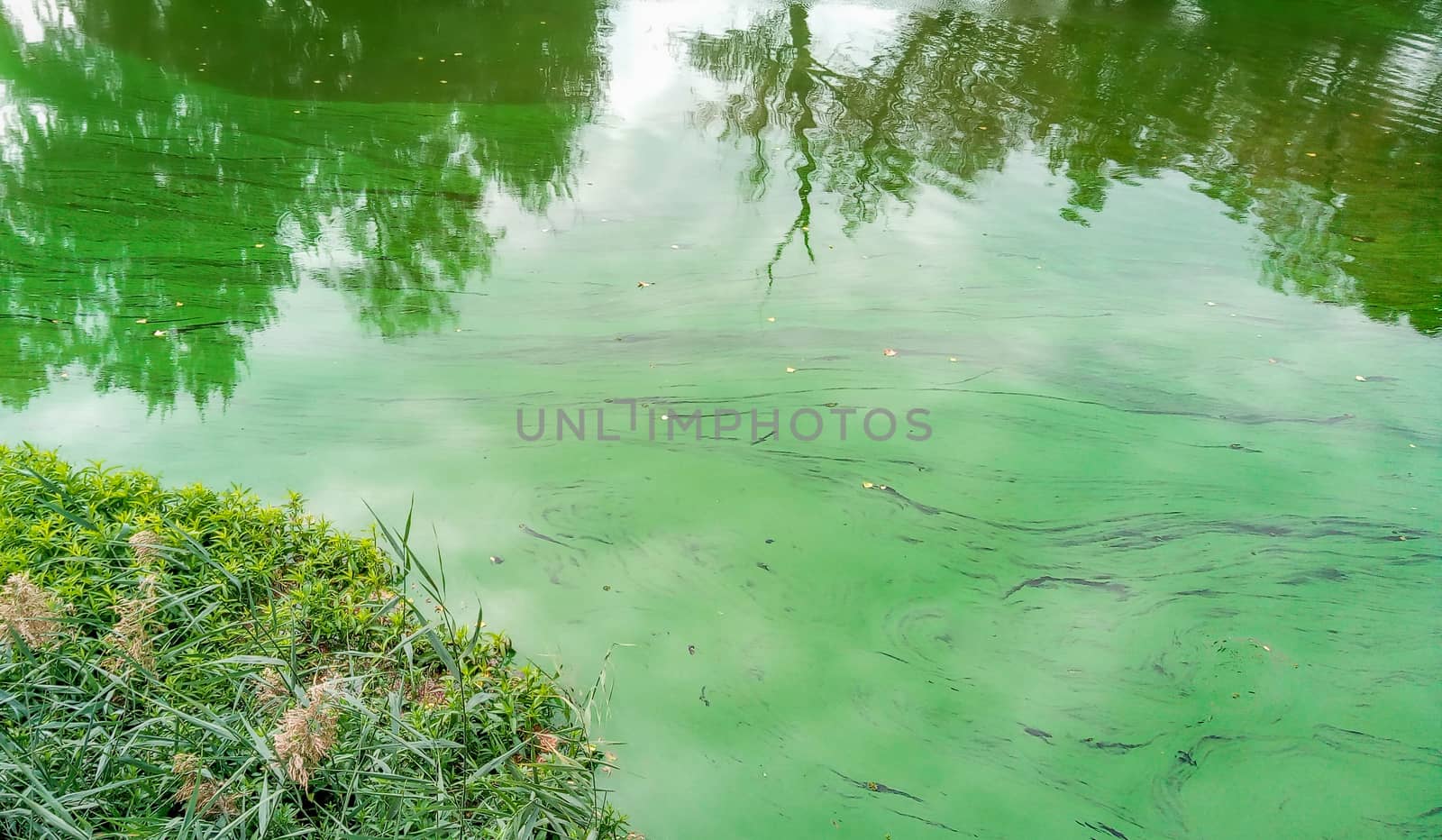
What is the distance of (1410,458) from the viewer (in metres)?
2.52

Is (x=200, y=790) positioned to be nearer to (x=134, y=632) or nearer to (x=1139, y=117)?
(x=134, y=632)

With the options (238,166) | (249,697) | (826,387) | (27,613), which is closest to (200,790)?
(249,697)

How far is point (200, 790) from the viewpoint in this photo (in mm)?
1413

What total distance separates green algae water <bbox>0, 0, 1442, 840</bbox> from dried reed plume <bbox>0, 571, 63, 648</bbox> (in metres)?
0.72

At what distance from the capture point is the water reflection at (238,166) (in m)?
2.80

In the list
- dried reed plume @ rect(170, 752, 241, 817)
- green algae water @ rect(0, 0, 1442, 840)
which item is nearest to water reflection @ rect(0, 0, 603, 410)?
green algae water @ rect(0, 0, 1442, 840)

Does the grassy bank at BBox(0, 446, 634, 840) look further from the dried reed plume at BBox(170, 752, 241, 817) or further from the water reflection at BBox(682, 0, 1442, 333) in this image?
the water reflection at BBox(682, 0, 1442, 333)

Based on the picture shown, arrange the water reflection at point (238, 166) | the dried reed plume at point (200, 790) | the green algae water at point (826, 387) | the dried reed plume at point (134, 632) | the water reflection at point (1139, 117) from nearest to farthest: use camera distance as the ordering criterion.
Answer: the dried reed plume at point (200, 790)
the dried reed plume at point (134, 632)
the green algae water at point (826, 387)
the water reflection at point (238, 166)
the water reflection at point (1139, 117)

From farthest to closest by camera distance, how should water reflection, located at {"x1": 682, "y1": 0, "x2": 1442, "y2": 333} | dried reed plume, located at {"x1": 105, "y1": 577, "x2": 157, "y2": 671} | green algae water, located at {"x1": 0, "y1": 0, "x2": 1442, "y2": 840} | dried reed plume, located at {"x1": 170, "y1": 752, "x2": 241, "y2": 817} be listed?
water reflection, located at {"x1": 682, "y1": 0, "x2": 1442, "y2": 333} → green algae water, located at {"x1": 0, "y1": 0, "x2": 1442, "y2": 840} → dried reed plume, located at {"x1": 105, "y1": 577, "x2": 157, "y2": 671} → dried reed plume, located at {"x1": 170, "y1": 752, "x2": 241, "y2": 817}

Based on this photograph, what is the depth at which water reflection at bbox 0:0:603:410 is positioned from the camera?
2.80m

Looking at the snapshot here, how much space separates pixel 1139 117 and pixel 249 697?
4983 mm

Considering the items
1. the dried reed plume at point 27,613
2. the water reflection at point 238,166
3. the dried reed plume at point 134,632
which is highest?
the water reflection at point 238,166

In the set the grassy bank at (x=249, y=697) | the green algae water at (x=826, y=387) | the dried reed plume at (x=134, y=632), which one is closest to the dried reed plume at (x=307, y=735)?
the grassy bank at (x=249, y=697)

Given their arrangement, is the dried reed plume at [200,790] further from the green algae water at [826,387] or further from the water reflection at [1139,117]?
the water reflection at [1139,117]
